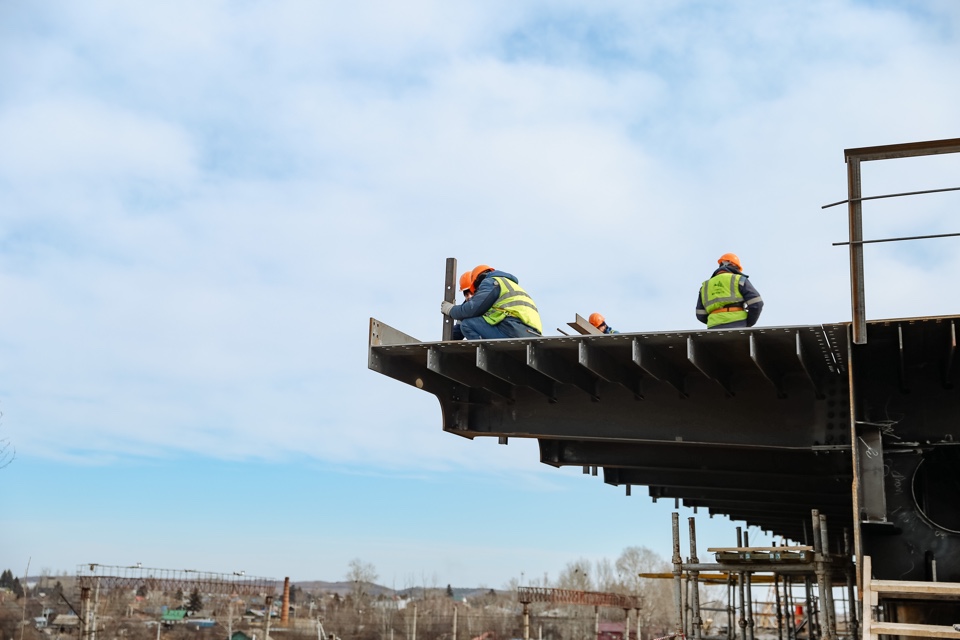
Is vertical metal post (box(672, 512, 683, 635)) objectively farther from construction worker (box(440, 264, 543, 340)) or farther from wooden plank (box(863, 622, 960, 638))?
wooden plank (box(863, 622, 960, 638))

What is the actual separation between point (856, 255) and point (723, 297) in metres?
2.75

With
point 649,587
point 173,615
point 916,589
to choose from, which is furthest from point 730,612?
point 649,587

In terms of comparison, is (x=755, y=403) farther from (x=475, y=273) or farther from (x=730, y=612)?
(x=730, y=612)

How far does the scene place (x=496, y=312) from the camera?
1135 cm

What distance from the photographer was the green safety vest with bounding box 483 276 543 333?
37.2 feet

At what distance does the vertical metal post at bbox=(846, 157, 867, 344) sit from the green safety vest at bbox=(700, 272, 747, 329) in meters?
2.50

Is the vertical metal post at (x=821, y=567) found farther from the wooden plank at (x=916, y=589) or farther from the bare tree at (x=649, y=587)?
the bare tree at (x=649, y=587)

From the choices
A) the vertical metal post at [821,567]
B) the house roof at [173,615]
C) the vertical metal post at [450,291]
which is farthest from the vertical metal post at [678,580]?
the house roof at [173,615]

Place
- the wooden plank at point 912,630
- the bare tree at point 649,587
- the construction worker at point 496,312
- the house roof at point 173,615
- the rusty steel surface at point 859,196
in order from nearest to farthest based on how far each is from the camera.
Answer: the wooden plank at point 912,630 → the rusty steel surface at point 859,196 → the construction worker at point 496,312 → the house roof at point 173,615 → the bare tree at point 649,587

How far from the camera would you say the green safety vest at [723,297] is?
11.0 metres

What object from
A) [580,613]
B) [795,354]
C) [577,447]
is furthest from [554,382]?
[580,613]

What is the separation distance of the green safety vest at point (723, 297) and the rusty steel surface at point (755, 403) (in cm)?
97

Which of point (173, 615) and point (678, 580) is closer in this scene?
point (678, 580)

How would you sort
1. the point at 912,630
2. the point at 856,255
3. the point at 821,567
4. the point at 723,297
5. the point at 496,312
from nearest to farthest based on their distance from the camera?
the point at 912,630, the point at 856,255, the point at 821,567, the point at 723,297, the point at 496,312
